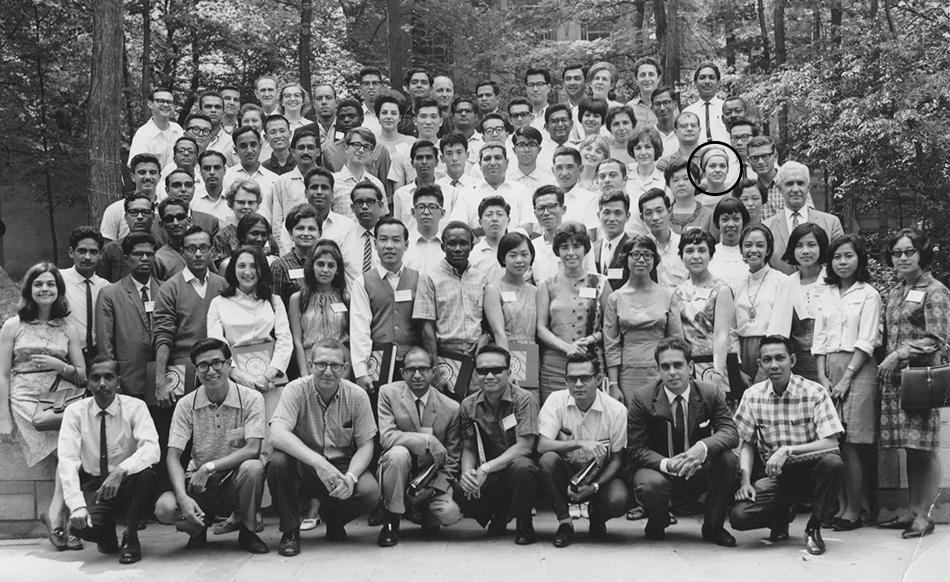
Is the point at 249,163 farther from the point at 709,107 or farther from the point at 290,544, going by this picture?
the point at 709,107

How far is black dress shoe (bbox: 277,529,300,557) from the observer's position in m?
5.96

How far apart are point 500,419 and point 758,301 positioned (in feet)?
6.42

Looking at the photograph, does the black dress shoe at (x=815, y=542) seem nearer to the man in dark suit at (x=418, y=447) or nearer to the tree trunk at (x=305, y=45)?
the man in dark suit at (x=418, y=447)

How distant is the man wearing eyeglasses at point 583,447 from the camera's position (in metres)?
6.12

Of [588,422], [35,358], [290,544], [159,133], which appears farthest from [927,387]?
[159,133]

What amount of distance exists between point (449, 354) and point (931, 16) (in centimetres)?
866

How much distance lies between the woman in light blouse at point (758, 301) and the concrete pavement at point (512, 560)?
4.07ft

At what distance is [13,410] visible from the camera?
646cm

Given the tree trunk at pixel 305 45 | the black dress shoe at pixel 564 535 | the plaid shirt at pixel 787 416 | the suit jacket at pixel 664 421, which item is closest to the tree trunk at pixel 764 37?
the tree trunk at pixel 305 45

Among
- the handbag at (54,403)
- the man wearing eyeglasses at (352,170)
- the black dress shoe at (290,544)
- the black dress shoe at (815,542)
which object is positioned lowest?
the black dress shoe at (815,542)

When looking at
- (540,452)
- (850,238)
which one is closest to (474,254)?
(540,452)

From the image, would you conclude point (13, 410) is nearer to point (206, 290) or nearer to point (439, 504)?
point (206, 290)

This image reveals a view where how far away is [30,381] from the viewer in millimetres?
6488

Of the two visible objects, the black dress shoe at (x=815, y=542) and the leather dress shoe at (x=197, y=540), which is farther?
the leather dress shoe at (x=197, y=540)
